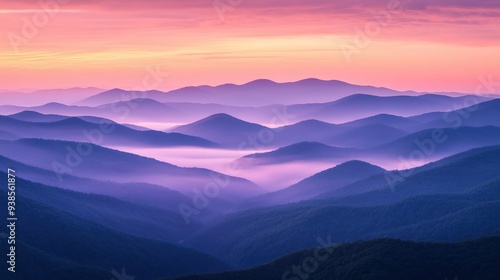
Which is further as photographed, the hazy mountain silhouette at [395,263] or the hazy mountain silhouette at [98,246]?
the hazy mountain silhouette at [98,246]

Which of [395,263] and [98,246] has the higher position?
[98,246]

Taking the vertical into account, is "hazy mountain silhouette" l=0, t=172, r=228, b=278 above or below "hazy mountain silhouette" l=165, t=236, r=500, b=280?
above

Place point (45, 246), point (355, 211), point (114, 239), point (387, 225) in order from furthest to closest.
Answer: point (355, 211)
point (387, 225)
point (114, 239)
point (45, 246)

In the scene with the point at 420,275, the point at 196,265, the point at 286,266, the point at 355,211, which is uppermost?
the point at 355,211

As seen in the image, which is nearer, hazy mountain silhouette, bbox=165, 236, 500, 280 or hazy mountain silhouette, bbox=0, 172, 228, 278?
hazy mountain silhouette, bbox=165, 236, 500, 280

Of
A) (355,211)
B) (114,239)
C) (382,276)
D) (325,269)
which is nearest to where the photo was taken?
(382,276)

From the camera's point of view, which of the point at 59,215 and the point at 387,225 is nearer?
the point at 59,215

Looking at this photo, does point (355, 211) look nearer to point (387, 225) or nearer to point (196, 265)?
point (387, 225)

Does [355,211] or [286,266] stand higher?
[355,211]

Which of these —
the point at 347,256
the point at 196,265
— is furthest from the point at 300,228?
the point at 347,256

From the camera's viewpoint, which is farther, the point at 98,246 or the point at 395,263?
the point at 98,246

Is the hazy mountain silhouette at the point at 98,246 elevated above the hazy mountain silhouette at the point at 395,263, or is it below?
above
